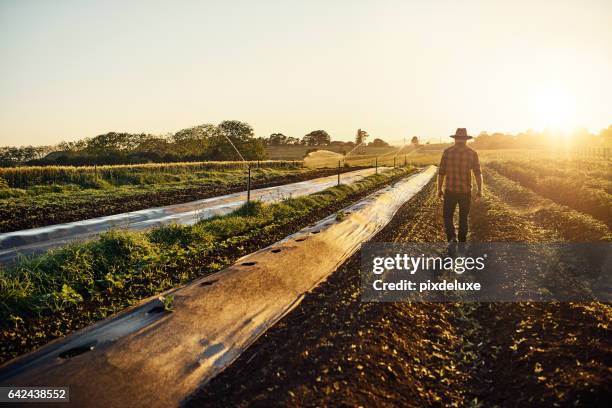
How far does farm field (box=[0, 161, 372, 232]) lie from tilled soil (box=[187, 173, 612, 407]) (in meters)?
9.86

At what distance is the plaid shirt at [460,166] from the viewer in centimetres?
815

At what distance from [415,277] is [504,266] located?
77.3 inches

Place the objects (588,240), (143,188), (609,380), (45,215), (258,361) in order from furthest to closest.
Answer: (143,188)
(45,215)
(588,240)
(258,361)
(609,380)

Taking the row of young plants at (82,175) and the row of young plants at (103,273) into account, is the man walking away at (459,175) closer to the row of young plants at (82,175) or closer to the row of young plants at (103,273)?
the row of young plants at (103,273)

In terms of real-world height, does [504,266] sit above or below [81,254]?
below

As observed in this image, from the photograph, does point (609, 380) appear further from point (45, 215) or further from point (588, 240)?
point (45, 215)

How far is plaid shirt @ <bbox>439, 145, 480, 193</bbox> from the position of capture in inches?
321

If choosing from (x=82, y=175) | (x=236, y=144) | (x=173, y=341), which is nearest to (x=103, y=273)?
(x=173, y=341)

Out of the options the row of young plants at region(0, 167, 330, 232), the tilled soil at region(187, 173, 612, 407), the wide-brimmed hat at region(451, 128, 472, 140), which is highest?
the wide-brimmed hat at region(451, 128, 472, 140)

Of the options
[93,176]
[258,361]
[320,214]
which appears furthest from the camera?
[93,176]

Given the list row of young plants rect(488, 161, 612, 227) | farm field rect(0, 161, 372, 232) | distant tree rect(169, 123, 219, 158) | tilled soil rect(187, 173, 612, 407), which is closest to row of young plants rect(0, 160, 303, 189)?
farm field rect(0, 161, 372, 232)

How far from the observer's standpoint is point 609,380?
3627 mm

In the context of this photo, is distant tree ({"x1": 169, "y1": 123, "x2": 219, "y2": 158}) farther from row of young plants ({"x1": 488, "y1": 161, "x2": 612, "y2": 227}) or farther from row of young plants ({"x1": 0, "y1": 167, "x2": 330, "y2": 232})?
row of young plants ({"x1": 488, "y1": 161, "x2": 612, "y2": 227})

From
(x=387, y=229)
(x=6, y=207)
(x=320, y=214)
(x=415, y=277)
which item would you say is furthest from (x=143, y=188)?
(x=415, y=277)
